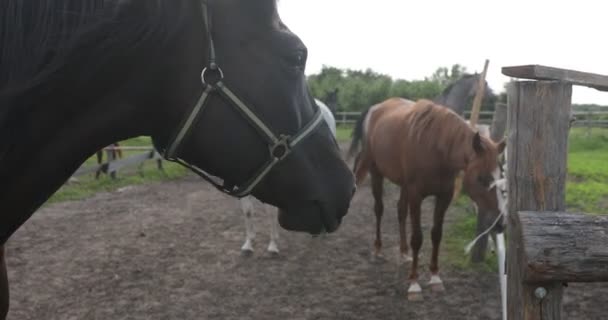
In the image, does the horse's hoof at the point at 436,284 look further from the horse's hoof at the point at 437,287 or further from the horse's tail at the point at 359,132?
the horse's tail at the point at 359,132

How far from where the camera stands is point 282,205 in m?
1.45

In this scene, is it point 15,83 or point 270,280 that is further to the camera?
point 270,280

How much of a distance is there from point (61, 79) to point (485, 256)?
487 cm

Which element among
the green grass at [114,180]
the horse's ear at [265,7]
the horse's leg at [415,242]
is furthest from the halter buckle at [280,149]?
the green grass at [114,180]

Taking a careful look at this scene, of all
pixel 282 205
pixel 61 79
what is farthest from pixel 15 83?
pixel 282 205

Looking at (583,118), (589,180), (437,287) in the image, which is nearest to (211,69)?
(437,287)

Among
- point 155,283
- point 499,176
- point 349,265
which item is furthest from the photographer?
point 349,265

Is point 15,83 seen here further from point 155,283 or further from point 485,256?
point 485,256

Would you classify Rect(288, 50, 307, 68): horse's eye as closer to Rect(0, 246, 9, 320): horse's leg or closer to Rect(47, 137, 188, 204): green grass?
Rect(0, 246, 9, 320): horse's leg

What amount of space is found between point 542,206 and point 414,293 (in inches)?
109

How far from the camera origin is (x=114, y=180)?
32.4 feet

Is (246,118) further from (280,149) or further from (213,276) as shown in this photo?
(213,276)

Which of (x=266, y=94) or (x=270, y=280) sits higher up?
(x=266, y=94)

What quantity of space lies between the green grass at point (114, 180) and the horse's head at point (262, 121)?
24.9 feet
